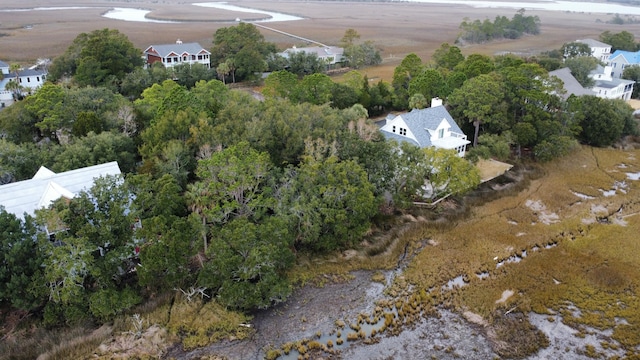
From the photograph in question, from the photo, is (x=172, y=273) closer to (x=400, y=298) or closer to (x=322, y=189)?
(x=322, y=189)

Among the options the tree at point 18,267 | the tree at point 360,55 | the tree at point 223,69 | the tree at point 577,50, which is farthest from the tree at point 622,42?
the tree at point 18,267

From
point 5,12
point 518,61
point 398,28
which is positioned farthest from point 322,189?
point 5,12

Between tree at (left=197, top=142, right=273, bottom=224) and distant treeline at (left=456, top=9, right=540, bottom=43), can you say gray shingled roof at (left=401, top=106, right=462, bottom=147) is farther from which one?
distant treeline at (left=456, top=9, right=540, bottom=43)

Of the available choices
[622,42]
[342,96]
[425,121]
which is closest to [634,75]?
[622,42]

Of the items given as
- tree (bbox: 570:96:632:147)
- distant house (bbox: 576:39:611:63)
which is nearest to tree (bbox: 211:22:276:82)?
tree (bbox: 570:96:632:147)

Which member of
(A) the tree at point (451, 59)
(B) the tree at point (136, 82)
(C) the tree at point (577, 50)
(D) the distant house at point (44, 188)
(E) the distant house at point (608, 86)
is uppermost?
(C) the tree at point (577, 50)

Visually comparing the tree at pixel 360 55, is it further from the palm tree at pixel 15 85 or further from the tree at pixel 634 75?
the palm tree at pixel 15 85
